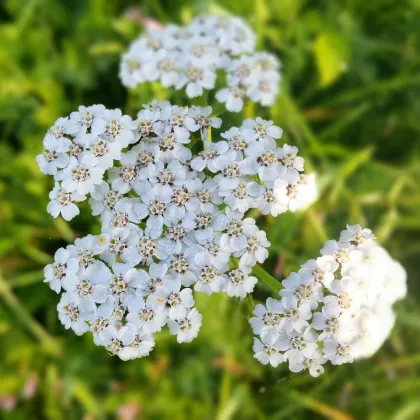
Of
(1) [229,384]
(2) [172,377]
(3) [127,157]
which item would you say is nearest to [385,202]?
(1) [229,384]

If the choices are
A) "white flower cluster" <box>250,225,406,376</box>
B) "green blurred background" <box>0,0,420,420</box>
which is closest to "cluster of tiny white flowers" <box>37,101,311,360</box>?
"white flower cluster" <box>250,225,406,376</box>

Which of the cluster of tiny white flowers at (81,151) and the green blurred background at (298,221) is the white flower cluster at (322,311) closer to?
the cluster of tiny white flowers at (81,151)

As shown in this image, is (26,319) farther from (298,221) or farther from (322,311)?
(322,311)

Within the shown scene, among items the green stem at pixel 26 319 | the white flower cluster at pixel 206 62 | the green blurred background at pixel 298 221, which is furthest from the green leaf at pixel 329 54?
the green stem at pixel 26 319

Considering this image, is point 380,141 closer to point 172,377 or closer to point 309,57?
point 309,57

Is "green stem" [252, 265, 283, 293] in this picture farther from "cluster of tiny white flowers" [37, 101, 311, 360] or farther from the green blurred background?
the green blurred background

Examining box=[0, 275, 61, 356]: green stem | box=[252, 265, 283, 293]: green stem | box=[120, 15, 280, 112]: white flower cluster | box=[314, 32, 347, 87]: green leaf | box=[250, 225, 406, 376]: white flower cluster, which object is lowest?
box=[250, 225, 406, 376]: white flower cluster
